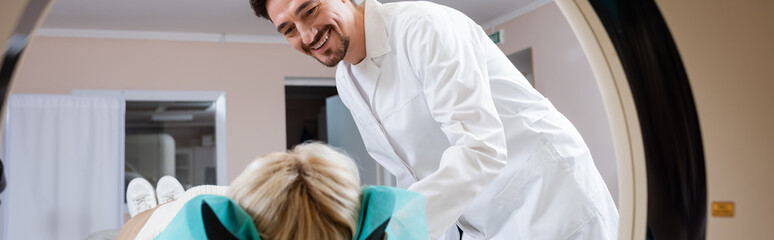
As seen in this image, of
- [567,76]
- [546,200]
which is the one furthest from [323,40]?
[567,76]

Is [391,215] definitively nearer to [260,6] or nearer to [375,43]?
[375,43]

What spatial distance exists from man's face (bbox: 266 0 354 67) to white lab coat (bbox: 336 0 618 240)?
0.07 meters

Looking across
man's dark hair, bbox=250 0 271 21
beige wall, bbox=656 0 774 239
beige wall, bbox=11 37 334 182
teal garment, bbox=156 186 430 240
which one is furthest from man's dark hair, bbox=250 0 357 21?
beige wall, bbox=11 37 334 182

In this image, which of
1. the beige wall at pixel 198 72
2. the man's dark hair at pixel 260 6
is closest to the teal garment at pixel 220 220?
the man's dark hair at pixel 260 6

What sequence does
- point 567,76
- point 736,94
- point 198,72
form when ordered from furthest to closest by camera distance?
point 198,72 < point 567,76 < point 736,94

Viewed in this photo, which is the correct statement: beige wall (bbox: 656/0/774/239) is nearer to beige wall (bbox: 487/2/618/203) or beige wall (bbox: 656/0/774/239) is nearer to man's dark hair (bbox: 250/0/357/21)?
man's dark hair (bbox: 250/0/357/21)

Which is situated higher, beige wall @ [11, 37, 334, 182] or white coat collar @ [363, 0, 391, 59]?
beige wall @ [11, 37, 334, 182]

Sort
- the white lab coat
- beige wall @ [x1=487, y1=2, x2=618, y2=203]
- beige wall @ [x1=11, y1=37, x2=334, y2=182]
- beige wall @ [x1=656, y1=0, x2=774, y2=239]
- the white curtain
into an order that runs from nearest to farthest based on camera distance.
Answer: beige wall @ [x1=656, y1=0, x2=774, y2=239] → the white lab coat → the white curtain → beige wall @ [x1=487, y1=2, x2=618, y2=203] → beige wall @ [x1=11, y1=37, x2=334, y2=182]

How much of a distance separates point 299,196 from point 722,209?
1.33ft

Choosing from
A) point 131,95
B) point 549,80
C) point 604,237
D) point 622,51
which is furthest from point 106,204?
point 622,51

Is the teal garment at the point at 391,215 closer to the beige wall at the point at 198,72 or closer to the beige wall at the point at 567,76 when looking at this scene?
the beige wall at the point at 567,76

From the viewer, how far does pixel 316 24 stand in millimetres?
1299

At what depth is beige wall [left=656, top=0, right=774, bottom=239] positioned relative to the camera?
0.49 metres

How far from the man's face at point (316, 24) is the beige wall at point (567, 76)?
3.52 metres
